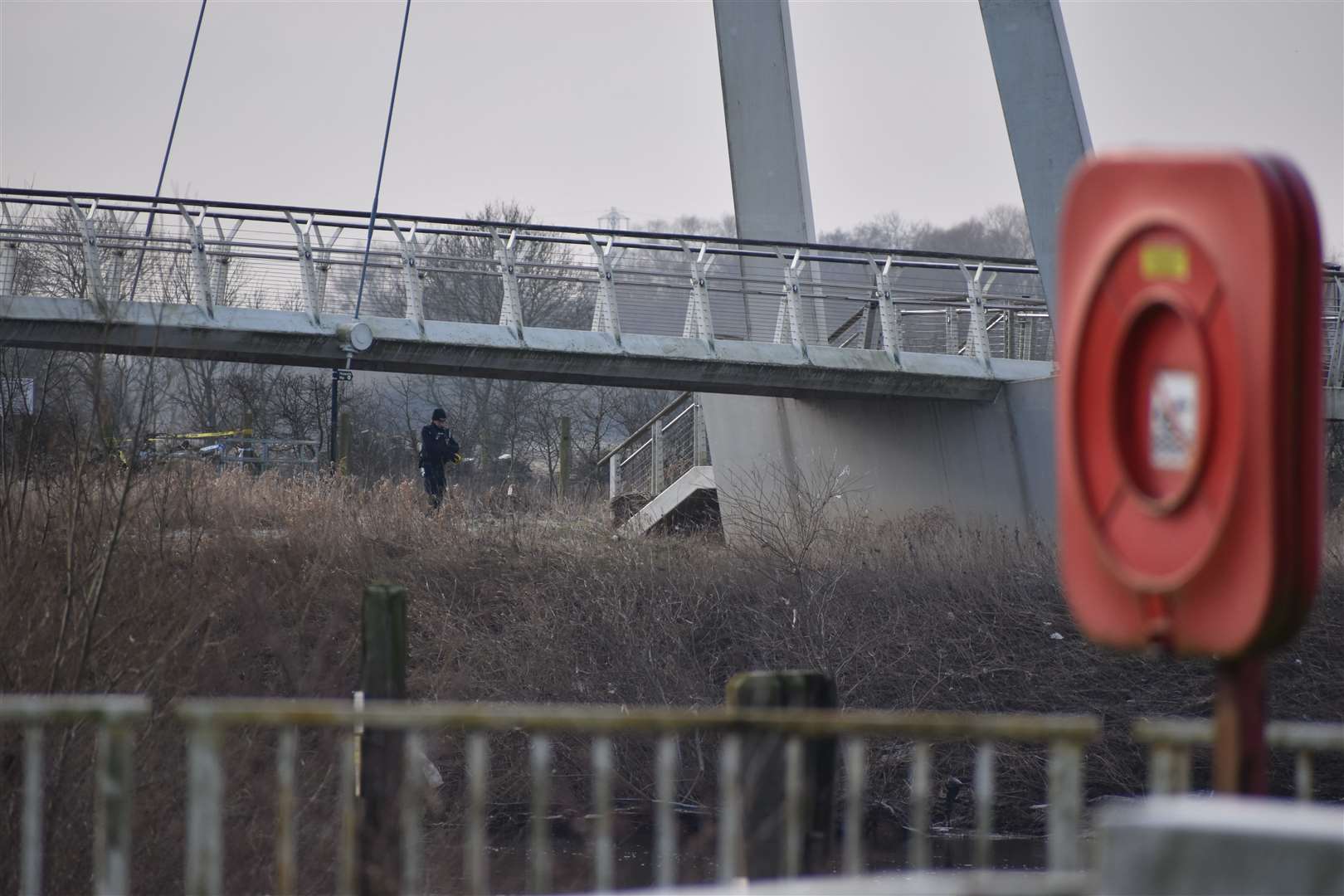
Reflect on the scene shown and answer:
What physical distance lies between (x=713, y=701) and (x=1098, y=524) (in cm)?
1456

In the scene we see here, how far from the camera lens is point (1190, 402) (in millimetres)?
3023

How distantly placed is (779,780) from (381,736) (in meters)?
1.83

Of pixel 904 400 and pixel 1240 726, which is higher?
pixel 904 400

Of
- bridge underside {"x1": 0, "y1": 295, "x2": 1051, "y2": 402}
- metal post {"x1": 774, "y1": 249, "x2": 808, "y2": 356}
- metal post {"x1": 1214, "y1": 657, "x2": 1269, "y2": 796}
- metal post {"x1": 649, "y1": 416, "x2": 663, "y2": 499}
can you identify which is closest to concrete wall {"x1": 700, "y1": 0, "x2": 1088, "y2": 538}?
metal post {"x1": 774, "y1": 249, "x2": 808, "y2": 356}

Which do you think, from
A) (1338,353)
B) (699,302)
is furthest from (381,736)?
(1338,353)

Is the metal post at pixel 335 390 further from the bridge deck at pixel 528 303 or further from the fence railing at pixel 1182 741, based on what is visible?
the fence railing at pixel 1182 741

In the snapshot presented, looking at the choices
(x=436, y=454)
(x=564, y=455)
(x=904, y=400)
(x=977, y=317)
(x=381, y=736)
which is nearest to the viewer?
(x=381, y=736)

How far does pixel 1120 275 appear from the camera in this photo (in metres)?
3.16

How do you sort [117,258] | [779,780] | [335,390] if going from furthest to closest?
1. [335,390]
2. [117,258]
3. [779,780]

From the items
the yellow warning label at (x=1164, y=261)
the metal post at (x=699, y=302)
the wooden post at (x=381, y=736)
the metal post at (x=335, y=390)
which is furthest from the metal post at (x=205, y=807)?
the metal post at (x=699, y=302)

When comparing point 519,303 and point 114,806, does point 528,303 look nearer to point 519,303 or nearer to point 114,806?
point 519,303

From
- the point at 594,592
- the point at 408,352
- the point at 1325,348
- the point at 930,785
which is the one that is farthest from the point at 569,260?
the point at 1325,348

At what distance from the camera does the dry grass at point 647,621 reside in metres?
16.1

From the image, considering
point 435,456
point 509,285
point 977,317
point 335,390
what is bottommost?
point 435,456
